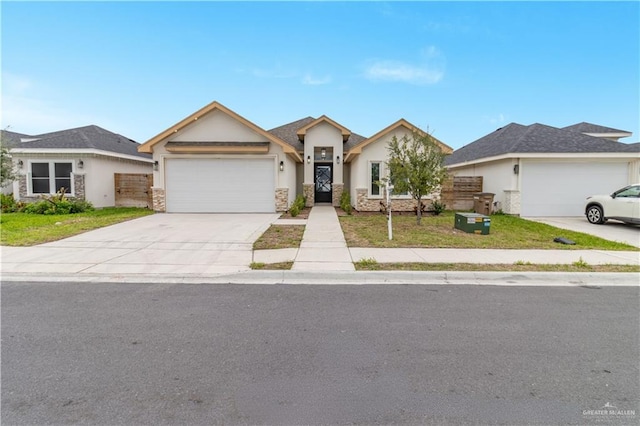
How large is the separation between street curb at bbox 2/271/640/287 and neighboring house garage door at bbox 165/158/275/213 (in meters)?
9.84

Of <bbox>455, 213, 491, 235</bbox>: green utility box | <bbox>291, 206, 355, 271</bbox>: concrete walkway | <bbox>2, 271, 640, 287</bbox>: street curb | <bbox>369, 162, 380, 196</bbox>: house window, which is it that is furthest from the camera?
<bbox>369, 162, 380, 196</bbox>: house window

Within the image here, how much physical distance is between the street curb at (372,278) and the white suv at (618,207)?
739cm

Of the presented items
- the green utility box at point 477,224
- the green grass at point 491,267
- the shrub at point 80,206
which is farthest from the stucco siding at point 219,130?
the green grass at point 491,267

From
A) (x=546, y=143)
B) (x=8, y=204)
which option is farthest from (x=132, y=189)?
(x=546, y=143)

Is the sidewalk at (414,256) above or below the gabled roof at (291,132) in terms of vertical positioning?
below

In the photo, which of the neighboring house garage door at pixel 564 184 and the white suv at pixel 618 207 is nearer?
the white suv at pixel 618 207

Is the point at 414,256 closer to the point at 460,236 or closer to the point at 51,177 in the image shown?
the point at 460,236

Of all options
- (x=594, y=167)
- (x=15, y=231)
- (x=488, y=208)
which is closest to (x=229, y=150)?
(x=15, y=231)

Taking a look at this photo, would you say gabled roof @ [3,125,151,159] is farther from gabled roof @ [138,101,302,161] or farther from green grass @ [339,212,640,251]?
green grass @ [339,212,640,251]

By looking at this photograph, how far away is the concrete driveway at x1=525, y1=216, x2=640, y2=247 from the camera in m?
9.69

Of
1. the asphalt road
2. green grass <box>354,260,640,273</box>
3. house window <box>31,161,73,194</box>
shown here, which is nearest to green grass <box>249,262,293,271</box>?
the asphalt road

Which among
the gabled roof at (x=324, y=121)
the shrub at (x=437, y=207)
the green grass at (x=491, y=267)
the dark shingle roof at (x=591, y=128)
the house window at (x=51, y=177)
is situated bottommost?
the green grass at (x=491, y=267)

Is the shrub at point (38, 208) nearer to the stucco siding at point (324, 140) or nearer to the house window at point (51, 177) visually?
the house window at point (51, 177)

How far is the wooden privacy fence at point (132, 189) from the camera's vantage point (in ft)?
57.6
